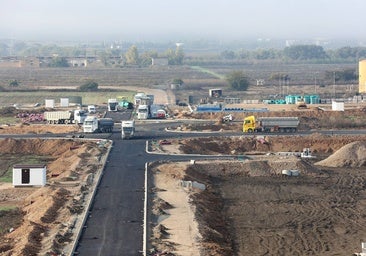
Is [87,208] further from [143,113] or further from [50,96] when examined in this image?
[50,96]

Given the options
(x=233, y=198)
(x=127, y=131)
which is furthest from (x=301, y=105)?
(x=233, y=198)

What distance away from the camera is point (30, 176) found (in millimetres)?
37531

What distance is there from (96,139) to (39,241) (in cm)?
2518

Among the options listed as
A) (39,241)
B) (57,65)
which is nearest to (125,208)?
(39,241)

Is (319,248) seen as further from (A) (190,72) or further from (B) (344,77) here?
(A) (190,72)

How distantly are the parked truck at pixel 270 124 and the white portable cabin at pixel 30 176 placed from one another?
19.9m

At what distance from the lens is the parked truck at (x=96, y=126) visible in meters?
54.2

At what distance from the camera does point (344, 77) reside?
112312 millimetres

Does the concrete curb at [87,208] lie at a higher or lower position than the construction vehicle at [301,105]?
lower

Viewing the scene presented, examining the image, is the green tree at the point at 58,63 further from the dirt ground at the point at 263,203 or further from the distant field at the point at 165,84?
the dirt ground at the point at 263,203

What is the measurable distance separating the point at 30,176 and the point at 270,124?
68.1 ft

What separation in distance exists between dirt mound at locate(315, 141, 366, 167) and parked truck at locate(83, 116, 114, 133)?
15178 millimetres

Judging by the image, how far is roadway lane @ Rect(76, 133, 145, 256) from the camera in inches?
998

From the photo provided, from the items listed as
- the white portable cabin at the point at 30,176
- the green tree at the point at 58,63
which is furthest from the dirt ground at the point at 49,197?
the green tree at the point at 58,63
